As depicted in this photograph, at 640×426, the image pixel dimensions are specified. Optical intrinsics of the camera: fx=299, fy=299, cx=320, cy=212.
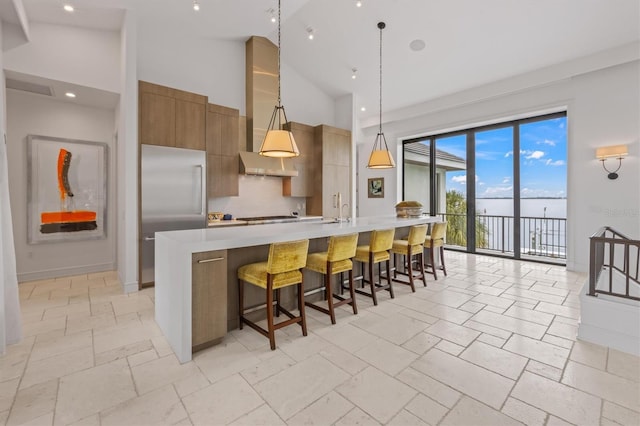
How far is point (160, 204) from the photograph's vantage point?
4289mm

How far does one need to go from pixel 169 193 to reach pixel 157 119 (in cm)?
106

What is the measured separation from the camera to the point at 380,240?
3.55 meters

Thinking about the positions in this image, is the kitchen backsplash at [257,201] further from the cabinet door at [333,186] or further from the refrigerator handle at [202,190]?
the refrigerator handle at [202,190]

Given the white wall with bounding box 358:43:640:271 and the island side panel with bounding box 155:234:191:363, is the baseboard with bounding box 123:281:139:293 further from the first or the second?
the white wall with bounding box 358:43:640:271

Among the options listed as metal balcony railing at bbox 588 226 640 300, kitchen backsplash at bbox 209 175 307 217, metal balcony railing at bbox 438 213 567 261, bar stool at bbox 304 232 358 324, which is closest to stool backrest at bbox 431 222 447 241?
metal balcony railing at bbox 438 213 567 261

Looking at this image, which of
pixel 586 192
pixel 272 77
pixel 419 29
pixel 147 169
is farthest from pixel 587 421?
pixel 272 77

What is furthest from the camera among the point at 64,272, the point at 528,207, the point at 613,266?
the point at 528,207

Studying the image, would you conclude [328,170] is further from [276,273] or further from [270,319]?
[270,319]

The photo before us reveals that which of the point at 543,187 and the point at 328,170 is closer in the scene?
the point at 543,187

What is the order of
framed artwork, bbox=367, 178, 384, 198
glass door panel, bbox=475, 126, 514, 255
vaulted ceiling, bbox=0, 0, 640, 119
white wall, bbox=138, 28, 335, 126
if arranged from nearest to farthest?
vaulted ceiling, bbox=0, 0, 640, 119
white wall, bbox=138, 28, 335, 126
glass door panel, bbox=475, 126, 514, 255
framed artwork, bbox=367, 178, 384, 198

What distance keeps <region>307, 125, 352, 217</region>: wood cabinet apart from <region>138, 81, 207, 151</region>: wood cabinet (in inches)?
104

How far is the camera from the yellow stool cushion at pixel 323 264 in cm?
308

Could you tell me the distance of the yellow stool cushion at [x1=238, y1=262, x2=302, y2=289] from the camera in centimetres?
261

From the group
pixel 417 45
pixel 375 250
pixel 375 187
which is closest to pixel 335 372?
pixel 375 250
